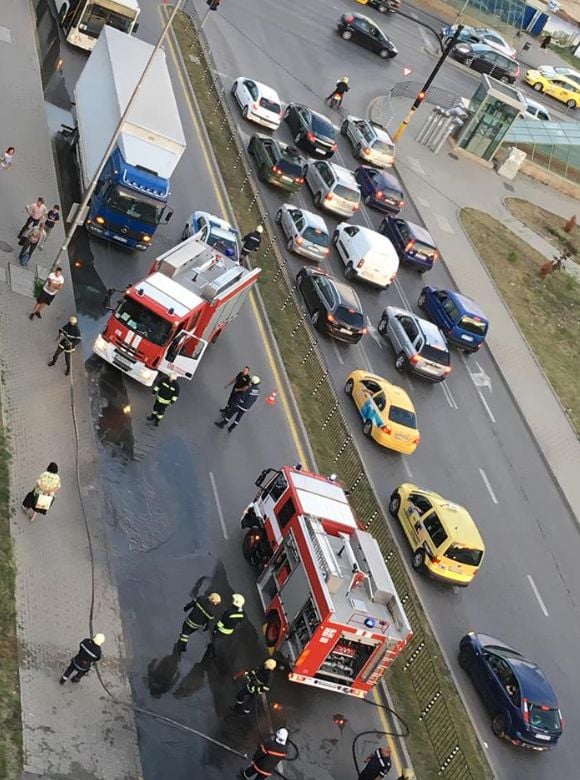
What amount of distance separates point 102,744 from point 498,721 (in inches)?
378

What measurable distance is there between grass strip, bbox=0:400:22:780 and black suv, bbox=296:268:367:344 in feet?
44.4

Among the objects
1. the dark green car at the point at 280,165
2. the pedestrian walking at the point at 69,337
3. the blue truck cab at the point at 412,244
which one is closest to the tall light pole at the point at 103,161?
the pedestrian walking at the point at 69,337

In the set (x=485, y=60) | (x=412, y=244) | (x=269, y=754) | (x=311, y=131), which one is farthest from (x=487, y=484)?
(x=485, y=60)

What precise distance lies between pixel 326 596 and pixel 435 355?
14.7 m

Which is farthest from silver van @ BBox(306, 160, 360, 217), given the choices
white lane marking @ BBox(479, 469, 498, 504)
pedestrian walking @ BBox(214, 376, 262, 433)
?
pedestrian walking @ BBox(214, 376, 262, 433)

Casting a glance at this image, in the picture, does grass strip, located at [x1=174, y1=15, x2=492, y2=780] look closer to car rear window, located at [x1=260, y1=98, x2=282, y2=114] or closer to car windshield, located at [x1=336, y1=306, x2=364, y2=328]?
car windshield, located at [x1=336, y1=306, x2=364, y2=328]

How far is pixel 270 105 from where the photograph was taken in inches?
1583

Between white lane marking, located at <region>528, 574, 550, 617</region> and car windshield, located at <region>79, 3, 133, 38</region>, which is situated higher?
car windshield, located at <region>79, 3, 133, 38</region>

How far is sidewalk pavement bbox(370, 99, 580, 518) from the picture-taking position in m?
33.8

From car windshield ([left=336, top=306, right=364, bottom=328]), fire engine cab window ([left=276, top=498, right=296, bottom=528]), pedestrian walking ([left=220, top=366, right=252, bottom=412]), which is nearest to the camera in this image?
fire engine cab window ([left=276, top=498, right=296, bottom=528])

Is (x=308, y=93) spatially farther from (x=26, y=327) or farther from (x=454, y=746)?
(x=454, y=746)

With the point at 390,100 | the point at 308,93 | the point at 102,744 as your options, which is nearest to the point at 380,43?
the point at 390,100

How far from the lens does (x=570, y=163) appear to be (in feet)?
171

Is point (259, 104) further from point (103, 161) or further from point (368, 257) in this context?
point (103, 161)
